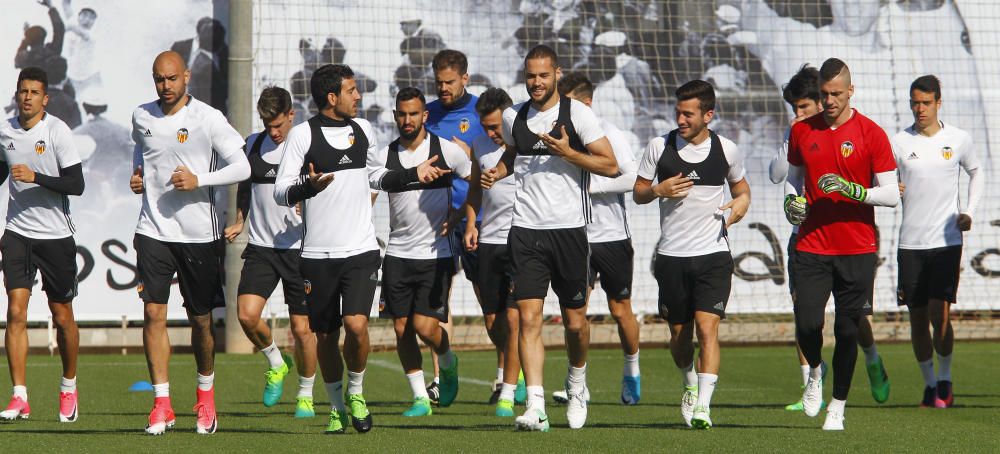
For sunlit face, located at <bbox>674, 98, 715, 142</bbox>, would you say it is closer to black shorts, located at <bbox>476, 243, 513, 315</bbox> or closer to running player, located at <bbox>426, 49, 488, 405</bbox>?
black shorts, located at <bbox>476, 243, 513, 315</bbox>

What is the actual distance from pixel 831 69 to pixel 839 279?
1262mm

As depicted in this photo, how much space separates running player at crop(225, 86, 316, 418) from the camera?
9805mm

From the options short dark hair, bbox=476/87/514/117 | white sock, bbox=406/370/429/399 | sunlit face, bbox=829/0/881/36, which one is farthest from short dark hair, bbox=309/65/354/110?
sunlit face, bbox=829/0/881/36

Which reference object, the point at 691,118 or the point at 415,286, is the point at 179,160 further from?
the point at 691,118

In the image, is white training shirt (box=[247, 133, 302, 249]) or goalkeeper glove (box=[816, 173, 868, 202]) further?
white training shirt (box=[247, 133, 302, 249])

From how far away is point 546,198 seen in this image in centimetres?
836

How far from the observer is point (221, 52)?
1620 cm

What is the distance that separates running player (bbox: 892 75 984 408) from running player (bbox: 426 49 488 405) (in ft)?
10.4

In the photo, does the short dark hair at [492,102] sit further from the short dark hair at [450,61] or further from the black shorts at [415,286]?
the black shorts at [415,286]

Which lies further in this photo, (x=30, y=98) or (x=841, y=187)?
(x=30, y=98)

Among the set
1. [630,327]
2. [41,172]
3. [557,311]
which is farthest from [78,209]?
[630,327]

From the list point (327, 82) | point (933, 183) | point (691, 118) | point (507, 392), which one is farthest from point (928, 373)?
point (327, 82)

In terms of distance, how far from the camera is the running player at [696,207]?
8.80 metres

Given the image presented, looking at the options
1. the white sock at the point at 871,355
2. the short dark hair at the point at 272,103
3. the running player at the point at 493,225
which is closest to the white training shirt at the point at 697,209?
the running player at the point at 493,225
